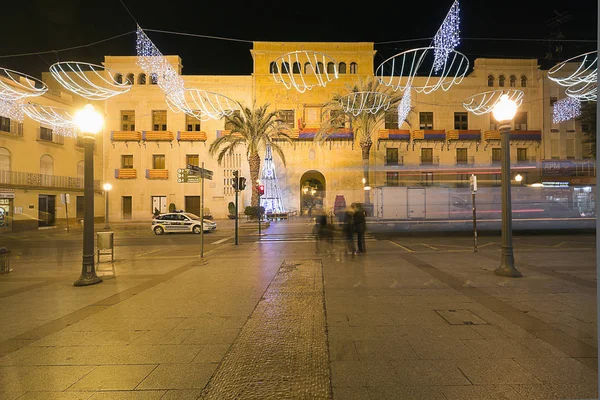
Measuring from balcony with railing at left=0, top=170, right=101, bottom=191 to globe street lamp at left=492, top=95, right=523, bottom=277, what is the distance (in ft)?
108

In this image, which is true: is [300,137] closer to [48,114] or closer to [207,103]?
[207,103]

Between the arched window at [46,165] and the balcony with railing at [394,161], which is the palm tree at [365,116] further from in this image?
the arched window at [46,165]

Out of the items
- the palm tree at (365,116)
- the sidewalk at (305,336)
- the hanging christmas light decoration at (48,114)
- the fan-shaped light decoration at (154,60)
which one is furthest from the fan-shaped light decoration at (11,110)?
the sidewalk at (305,336)

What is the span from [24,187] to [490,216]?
116 feet

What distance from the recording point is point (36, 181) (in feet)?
98.1

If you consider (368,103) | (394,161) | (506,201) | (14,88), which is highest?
(14,88)

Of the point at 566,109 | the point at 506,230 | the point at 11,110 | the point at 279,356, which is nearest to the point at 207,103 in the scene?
the point at 11,110

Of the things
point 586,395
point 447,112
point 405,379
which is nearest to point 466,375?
point 405,379

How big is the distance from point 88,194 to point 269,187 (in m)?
27.9

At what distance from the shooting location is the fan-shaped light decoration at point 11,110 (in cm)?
2562

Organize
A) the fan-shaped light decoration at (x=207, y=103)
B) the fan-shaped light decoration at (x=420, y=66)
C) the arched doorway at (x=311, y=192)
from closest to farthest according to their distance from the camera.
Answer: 1. the fan-shaped light decoration at (x=420, y=66)
2. the fan-shaped light decoration at (x=207, y=103)
3. the arched doorway at (x=311, y=192)

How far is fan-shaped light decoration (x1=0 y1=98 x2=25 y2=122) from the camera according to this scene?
84.1 feet

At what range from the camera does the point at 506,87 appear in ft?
122

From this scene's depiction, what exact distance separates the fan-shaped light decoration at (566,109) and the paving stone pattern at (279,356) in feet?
130
